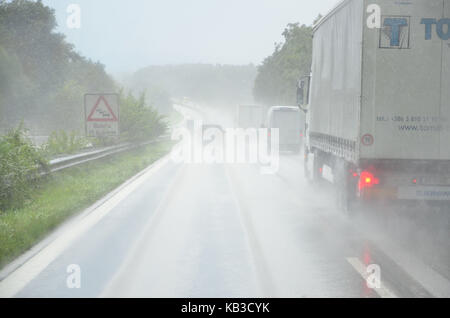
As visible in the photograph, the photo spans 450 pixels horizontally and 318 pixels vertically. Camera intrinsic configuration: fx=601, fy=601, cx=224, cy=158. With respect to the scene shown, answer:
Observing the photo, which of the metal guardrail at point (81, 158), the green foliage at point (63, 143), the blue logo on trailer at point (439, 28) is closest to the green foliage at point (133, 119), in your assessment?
the metal guardrail at point (81, 158)

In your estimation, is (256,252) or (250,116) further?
(250,116)

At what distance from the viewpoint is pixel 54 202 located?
12.1m

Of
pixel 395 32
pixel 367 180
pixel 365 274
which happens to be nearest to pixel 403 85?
pixel 395 32

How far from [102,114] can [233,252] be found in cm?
1399

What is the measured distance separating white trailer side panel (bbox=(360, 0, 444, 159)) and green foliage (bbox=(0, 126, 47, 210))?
654cm

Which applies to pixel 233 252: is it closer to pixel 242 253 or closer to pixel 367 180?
pixel 242 253

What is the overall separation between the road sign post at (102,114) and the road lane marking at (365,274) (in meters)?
14.5

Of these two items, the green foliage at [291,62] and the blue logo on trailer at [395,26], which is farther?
the green foliage at [291,62]

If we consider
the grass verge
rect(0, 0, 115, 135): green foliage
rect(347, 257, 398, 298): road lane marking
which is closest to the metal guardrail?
the grass verge

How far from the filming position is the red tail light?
363 inches

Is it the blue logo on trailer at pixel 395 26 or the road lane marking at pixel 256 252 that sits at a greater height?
the blue logo on trailer at pixel 395 26

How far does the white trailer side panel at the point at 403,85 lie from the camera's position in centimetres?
896

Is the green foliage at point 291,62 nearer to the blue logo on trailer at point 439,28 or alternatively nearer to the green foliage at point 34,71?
the green foliage at point 34,71
